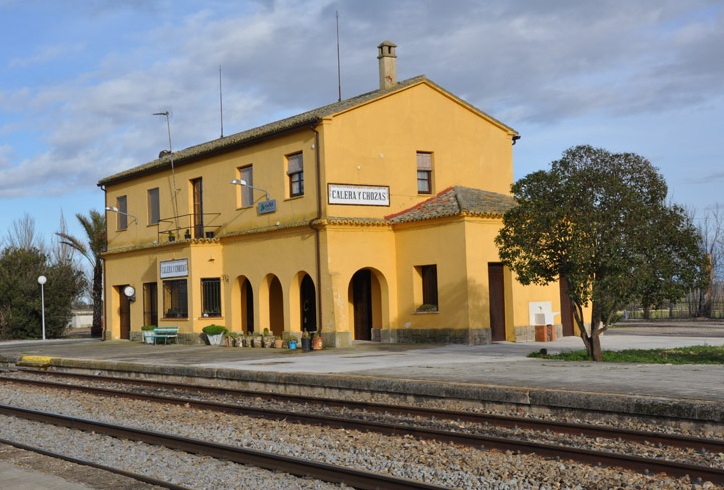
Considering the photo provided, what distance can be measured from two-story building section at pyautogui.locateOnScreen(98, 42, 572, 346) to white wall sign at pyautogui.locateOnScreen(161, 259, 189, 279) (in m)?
0.07

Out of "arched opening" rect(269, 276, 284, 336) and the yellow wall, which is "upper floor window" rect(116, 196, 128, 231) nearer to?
the yellow wall

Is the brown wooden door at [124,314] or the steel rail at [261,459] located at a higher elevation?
the brown wooden door at [124,314]

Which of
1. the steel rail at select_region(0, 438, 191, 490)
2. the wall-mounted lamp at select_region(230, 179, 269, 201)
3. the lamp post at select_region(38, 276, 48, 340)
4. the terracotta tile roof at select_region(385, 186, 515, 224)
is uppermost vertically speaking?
the wall-mounted lamp at select_region(230, 179, 269, 201)

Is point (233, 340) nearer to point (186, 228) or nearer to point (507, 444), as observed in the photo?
point (186, 228)

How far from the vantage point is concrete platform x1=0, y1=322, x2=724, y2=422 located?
1168 centimetres

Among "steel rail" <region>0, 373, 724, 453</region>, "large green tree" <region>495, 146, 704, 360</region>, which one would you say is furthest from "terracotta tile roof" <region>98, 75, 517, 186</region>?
"steel rail" <region>0, 373, 724, 453</region>

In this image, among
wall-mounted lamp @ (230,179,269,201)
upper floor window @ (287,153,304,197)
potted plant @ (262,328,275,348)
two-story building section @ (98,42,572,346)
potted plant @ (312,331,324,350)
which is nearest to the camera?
potted plant @ (312,331,324,350)

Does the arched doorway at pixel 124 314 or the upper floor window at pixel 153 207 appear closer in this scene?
the upper floor window at pixel 153 207

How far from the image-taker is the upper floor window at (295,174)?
1045 inches

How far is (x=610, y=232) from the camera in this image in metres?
17.0

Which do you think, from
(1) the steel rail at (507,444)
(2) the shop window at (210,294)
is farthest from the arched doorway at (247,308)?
(1) the steel rail at (507,444)

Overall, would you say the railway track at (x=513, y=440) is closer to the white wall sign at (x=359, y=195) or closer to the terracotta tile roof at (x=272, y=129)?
the white wall sign at (x=359, y=195)

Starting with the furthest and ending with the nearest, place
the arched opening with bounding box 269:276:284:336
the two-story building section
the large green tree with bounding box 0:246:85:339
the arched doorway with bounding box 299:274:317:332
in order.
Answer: the large green tree with bounding box 0:246:85:339
the arched opening with bounding box 269:276:284:336
the arched doorway with bounding box 299:274:317:332
the two-story building section

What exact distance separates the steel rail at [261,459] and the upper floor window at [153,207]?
21.1 meters
